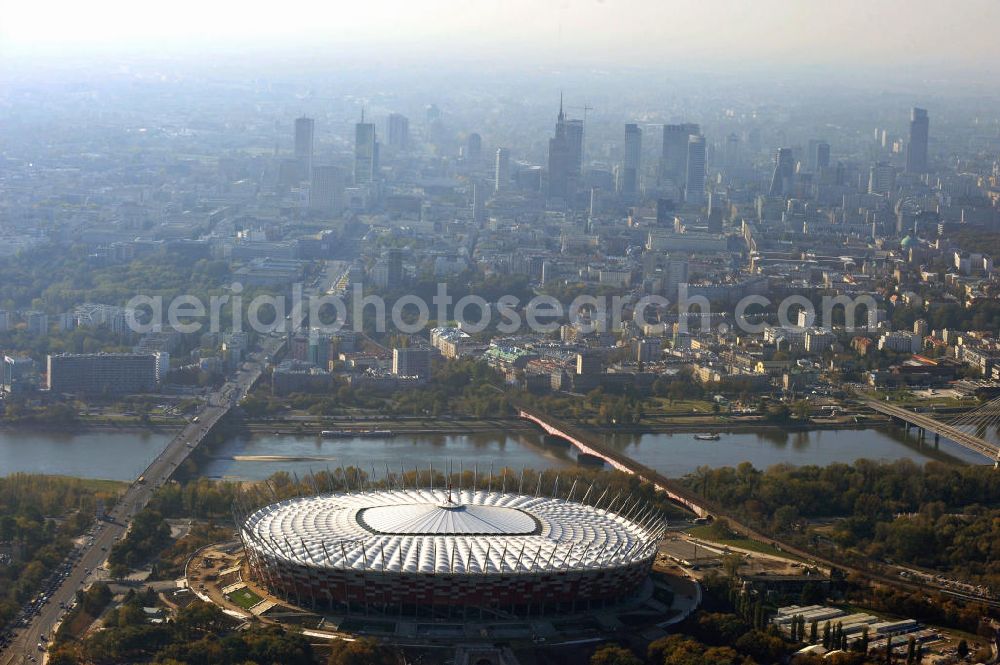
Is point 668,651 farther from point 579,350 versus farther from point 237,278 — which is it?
point 237,278

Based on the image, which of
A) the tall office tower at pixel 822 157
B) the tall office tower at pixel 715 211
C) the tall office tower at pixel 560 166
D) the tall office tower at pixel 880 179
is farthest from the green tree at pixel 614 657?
the tall office tower at pixel 822 157

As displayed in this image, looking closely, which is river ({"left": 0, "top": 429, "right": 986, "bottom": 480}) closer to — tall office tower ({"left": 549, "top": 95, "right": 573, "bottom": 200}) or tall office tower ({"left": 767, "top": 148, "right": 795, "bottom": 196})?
tall office tower ({"left": 549, "top": 95, "right": 573, "bottom": 200})

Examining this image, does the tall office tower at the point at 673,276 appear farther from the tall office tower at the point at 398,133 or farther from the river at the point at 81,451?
the tall office tower at the point at 398,133

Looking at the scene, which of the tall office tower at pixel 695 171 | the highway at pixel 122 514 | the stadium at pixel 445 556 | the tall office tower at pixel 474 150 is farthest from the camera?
the tall office tower at pixel 474 150

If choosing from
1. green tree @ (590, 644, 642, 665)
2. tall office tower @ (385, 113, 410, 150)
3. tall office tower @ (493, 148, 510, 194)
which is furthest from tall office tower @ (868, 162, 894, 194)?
green tree @ (590, 644, 642, 665)

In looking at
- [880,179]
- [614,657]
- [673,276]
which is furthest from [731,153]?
[614,657]

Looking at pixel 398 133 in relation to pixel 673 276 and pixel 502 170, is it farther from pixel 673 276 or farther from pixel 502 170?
pixel 673 276

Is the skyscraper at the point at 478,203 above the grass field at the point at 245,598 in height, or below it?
above
